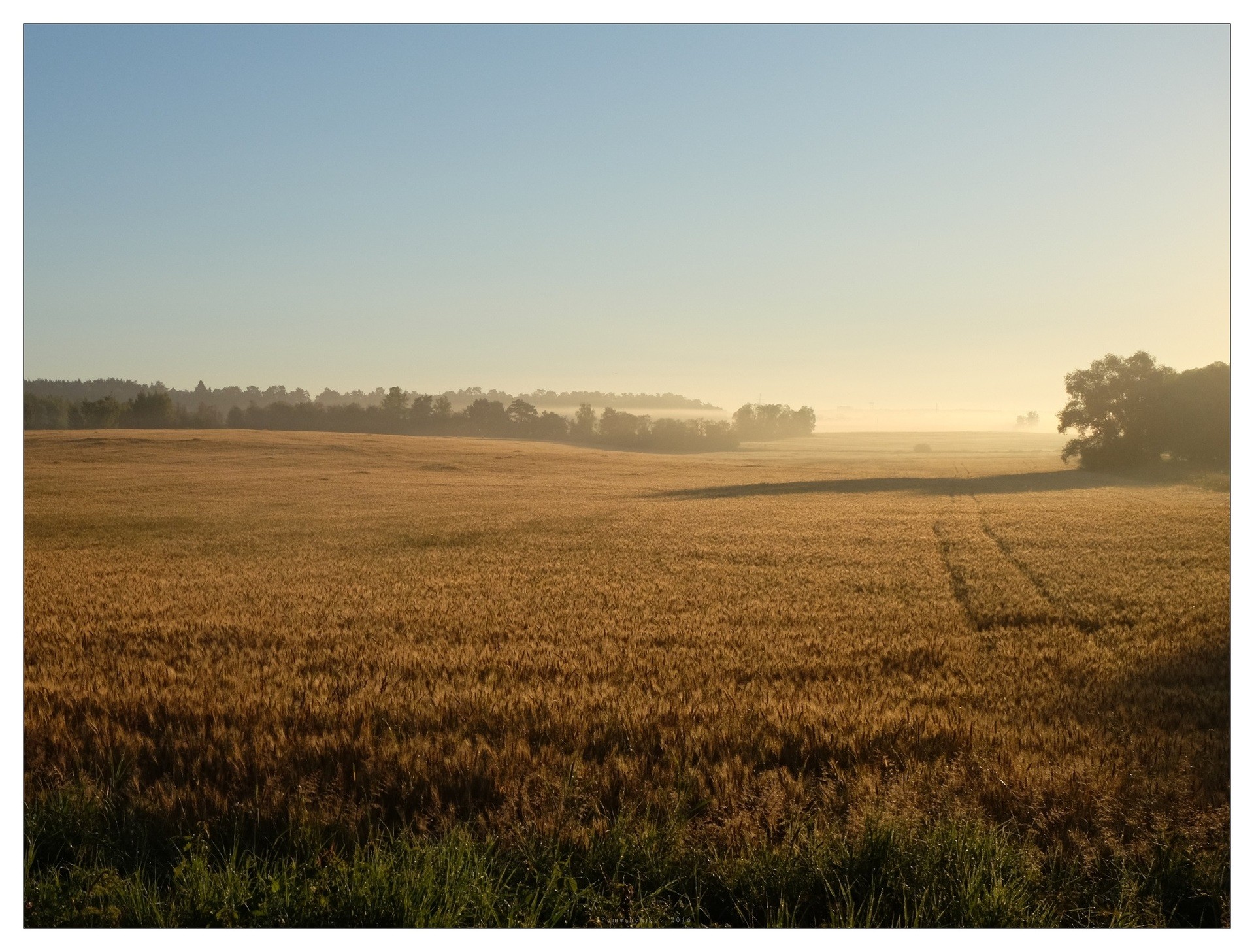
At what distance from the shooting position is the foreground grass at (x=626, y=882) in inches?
151

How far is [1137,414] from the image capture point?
56.1 metres

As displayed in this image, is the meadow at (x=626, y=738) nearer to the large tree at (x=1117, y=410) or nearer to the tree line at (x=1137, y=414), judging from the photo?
the tree line at (x=1137, y=414)

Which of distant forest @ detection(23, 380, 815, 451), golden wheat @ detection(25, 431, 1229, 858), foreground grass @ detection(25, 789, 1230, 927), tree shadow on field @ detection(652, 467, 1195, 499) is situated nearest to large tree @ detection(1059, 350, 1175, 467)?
tree shadow on field @ detection(652, 467, 1195, 499)

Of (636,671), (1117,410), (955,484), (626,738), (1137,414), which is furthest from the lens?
(1117,410)

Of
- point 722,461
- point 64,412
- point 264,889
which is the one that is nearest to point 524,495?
point 64,412

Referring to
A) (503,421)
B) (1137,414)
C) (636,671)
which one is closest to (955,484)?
(1137,414)

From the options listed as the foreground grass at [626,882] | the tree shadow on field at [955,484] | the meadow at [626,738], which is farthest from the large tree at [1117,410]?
the foreground grass at [626,882]

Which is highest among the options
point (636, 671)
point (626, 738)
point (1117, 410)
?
point (1117, 410)

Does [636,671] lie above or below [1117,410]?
below

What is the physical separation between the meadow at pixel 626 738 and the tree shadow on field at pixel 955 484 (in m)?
29.3

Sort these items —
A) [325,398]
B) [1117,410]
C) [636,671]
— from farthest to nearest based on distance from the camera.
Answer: [325,398]
[1117,410]
[636,671]

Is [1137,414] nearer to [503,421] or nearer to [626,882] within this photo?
[626,882]

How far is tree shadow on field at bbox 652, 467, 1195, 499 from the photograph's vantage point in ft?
157

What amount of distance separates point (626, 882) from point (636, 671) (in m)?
4.96
